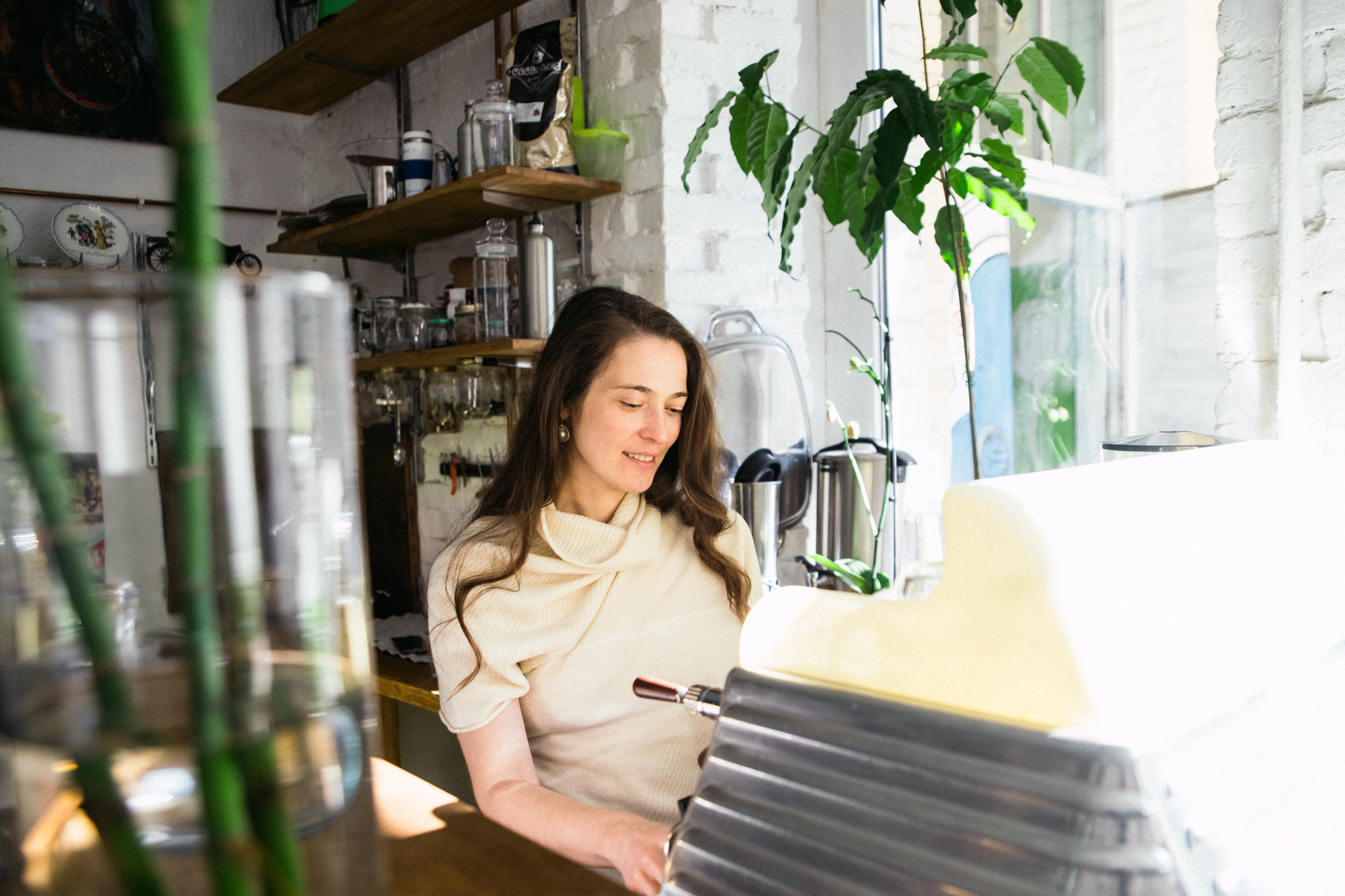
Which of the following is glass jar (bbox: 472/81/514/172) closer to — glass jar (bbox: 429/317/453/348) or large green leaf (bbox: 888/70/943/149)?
glass jar (bbox: 429/317/453/348)

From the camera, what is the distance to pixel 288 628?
0.75ft

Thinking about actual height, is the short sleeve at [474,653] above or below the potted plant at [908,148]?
below

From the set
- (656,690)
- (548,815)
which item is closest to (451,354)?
(548,815)

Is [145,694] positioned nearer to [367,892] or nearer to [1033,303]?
[367,892]

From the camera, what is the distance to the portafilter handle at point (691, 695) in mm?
522

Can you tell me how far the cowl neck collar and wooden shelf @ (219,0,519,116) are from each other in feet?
4.61

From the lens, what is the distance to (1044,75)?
1.17m

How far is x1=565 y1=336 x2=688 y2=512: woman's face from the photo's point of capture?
1.40 meters

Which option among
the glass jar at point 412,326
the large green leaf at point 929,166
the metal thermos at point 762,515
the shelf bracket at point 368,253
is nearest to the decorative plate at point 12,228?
the shelf bracket at point 368,253

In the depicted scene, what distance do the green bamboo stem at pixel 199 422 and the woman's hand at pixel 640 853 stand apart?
0.70 meters

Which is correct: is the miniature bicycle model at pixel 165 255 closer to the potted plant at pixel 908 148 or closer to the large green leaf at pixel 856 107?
the potted plant at pixel 908 148

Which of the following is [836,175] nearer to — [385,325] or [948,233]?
[948,233]

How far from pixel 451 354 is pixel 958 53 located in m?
1.25

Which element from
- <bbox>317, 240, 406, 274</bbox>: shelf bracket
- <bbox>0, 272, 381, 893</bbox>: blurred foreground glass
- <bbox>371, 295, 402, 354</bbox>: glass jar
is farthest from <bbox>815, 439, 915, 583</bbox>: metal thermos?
<bbox>317, 240, 406, 274</bbox>: shelf bracket
